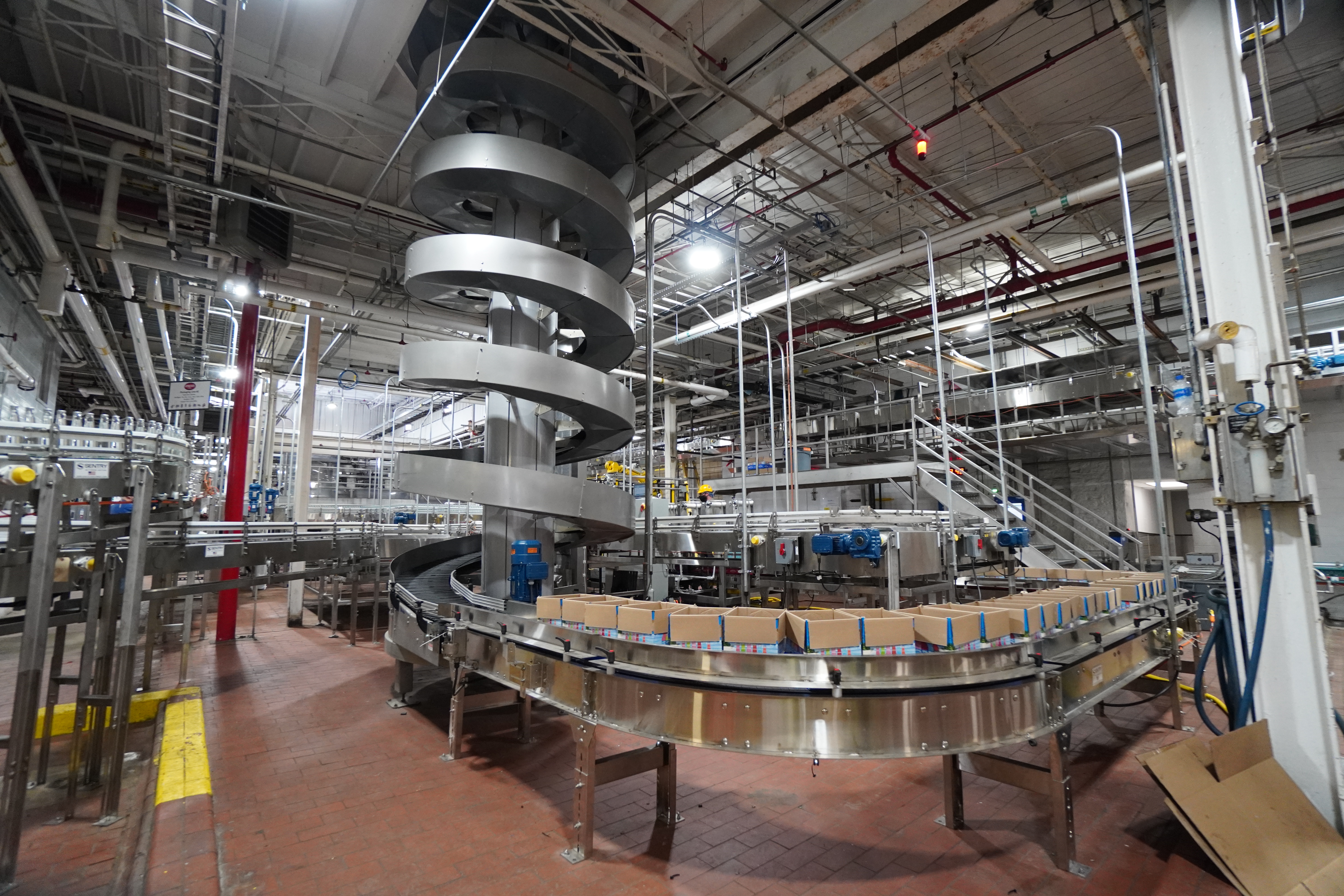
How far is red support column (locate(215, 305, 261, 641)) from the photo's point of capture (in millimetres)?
6680

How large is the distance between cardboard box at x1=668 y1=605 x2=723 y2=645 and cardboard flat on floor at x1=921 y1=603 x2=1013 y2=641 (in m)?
0.86

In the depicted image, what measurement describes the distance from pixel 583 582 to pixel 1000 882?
391cm

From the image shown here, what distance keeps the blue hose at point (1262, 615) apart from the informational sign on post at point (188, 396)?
26.8ft

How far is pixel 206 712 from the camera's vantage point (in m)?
4.30

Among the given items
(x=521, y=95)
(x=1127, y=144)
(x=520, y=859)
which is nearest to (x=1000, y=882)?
(x=520, y=859)

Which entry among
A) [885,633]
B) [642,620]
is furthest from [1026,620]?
[642,620]

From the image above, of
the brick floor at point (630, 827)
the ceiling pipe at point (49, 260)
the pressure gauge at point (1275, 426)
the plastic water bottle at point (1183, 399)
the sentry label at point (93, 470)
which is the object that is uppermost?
the ceiling pipe at point (49, 260)

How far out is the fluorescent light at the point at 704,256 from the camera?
5.43 metres

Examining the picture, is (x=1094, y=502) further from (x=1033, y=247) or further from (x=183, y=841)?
(x=183, y=841)

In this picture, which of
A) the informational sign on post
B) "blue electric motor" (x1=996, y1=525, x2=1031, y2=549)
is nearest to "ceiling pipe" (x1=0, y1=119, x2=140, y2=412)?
the informational sign on post

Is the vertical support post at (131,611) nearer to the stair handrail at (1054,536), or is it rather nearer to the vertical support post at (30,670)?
the vertical support post at (30,670)

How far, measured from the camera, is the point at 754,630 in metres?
2.17

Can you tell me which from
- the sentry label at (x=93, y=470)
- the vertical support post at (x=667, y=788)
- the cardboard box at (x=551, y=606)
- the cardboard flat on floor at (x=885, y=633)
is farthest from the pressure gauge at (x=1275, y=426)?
the sentry label at (x=93, y=470)

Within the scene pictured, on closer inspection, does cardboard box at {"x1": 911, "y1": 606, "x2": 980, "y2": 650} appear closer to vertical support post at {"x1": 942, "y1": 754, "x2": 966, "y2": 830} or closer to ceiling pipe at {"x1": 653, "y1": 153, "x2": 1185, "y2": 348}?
vertical support post at {"x1": 942, "y1": 754, "x2": 966, "y2": 830}
